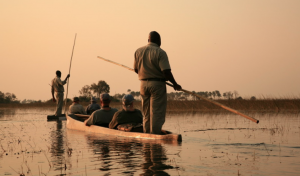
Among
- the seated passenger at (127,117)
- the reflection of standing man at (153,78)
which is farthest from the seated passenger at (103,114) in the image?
the reflection of standing man at (153,78)

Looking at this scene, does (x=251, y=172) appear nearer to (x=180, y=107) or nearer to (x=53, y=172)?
(x=53, y=172)

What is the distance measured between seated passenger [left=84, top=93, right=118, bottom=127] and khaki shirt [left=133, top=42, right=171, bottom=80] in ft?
7.90

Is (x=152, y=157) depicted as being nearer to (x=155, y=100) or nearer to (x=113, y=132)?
(x=155, y=100)

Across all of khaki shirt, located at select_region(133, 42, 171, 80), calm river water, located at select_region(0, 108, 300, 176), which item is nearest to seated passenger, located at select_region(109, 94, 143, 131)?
calm river water, located at select_region(0, 108, 300, 176)

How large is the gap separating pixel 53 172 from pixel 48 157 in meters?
1.58

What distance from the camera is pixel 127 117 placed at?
11.1 m

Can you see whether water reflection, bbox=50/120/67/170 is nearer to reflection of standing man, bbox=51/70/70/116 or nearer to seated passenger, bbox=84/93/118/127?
seated passenger, bbox=84/93/118/127

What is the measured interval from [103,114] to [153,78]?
3161 mm

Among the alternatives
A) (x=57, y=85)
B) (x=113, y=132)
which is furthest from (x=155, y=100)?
(x=57, y=85)

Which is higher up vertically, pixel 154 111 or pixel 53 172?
pixel 154 111

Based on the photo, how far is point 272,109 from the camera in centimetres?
2631

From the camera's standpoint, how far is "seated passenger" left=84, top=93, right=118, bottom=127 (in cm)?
1227

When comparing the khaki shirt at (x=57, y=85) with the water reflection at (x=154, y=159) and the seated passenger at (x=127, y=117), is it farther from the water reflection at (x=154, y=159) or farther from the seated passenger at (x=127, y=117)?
the water reflection at (x=154, y=159)

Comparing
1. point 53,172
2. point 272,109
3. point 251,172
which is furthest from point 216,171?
point 272,109
